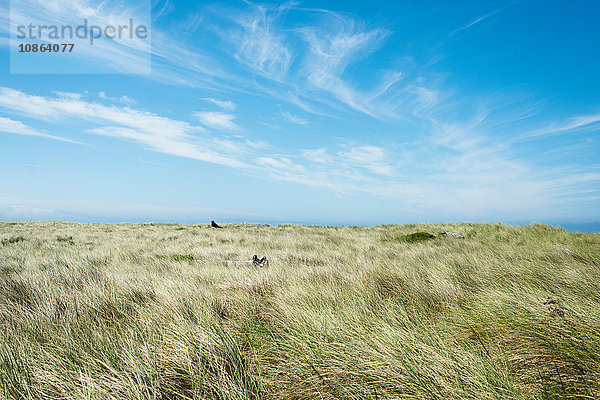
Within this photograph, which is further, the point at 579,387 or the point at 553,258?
the point at 553,258

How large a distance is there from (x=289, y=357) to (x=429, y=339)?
1.19 m

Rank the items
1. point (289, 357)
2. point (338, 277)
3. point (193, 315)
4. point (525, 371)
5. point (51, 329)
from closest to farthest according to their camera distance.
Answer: point (525, 371)
point (289, 357)
point (51, 329)
point (193, 315)
point (338, 277)

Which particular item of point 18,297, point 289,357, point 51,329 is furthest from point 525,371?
point 18,297

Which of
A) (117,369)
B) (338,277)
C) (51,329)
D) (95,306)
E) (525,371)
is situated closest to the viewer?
(525,371)

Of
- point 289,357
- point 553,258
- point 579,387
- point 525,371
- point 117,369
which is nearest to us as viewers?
point 579,387

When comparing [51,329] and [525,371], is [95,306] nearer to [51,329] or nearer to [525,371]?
[51,329]


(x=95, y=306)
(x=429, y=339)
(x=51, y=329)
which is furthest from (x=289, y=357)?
(x=95, y=306)

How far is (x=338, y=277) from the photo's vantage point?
489 cm

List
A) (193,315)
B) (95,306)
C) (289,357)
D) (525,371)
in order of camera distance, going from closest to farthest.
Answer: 1. (525,371)
2. (289,357)
3. (193,315)
4. (95,306)

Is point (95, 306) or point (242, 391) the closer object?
point (242, 391)

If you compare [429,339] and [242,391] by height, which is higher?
[429,339]

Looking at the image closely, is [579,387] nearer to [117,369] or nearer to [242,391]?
[242,391]

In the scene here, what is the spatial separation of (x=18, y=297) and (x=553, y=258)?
983 centimetres

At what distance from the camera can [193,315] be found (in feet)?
10.6
